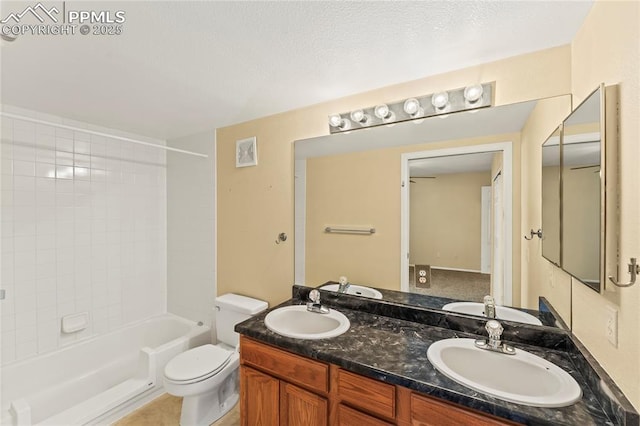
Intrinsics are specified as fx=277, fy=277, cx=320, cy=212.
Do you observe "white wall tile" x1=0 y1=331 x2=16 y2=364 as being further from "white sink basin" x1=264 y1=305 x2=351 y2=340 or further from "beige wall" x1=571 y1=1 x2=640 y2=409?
"beige wall" x1=571 y1=1 x2=640 y2=409

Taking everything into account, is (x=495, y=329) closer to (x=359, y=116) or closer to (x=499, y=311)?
(x=499, y=311)

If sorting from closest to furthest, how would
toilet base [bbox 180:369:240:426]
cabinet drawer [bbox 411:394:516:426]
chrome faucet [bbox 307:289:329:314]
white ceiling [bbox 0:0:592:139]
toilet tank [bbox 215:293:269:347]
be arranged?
cabinet drawer [bbox 411:394:516:426] → white ceiling [bbox 0:0:592:139] → chrome faucet [bbox 307:289:329:314] → toilet base [bbox 180:369:240:426] → toilet tank [bbox 215:293:269:347]

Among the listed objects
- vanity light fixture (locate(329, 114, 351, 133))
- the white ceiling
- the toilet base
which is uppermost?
the white ceiling

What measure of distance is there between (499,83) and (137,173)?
3172mm

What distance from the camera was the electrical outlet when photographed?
906 millimetres

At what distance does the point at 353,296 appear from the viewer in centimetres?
185

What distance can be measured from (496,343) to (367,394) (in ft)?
2.11

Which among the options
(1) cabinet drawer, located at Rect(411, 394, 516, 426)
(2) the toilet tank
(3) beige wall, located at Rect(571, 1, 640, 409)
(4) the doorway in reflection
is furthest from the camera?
(2) the toilet tank

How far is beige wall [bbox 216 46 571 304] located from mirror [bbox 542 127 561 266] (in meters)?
0.12

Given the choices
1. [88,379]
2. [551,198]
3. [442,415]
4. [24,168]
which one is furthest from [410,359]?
[24,168]

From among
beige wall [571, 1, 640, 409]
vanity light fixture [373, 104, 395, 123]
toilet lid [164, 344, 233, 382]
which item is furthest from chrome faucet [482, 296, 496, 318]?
toilet lid [164, 344, 233, 382]

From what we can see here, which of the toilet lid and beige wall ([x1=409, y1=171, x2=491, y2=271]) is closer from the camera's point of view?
beige wall ([x1=409, y1=171, x2=491, y2=271])

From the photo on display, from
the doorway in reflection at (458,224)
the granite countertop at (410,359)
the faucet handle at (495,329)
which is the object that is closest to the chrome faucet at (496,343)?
the faucet handle at (495,329)

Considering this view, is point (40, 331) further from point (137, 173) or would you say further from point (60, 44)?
point (60, 44)
